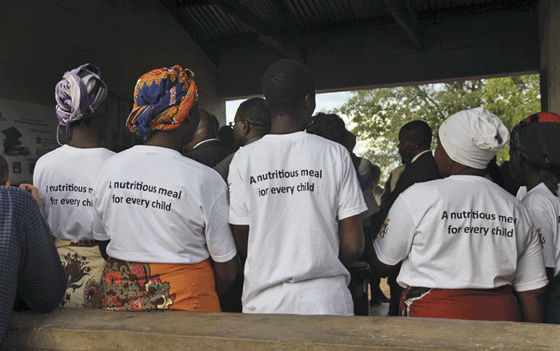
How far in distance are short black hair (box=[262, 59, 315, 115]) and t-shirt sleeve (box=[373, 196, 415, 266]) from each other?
0.58 meters

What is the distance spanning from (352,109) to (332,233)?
15.8 meters

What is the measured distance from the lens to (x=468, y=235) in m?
1.78

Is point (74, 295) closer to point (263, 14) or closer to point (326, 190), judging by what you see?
point (326, 190)

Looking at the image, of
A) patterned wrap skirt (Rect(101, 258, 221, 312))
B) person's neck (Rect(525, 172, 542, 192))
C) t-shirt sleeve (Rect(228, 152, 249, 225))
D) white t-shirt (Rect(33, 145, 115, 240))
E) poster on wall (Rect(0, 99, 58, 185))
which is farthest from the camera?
poster on wall (Rect(0, 99, 58, 185))

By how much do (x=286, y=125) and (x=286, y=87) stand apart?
0.48 feet

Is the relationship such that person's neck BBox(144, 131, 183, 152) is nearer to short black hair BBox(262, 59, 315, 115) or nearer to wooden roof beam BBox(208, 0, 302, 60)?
short black hair BBox(262, 59, 315, 115)

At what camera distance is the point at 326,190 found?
1.70 metres

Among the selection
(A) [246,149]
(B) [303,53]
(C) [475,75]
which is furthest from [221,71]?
(A) [246,149]

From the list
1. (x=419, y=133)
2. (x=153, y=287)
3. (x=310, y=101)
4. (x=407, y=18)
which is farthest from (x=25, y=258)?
(x=407, y=18)

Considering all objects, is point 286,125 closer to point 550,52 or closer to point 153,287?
point 153,287

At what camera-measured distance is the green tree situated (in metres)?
14.0

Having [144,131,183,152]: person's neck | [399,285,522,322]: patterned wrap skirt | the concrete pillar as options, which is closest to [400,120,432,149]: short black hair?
[399,285,522,322]: patterned wrap skirt

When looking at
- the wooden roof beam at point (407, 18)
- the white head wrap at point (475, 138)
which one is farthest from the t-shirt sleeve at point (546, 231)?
the wooden roof beam at point (407, 18)

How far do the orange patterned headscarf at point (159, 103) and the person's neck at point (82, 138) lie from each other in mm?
392
